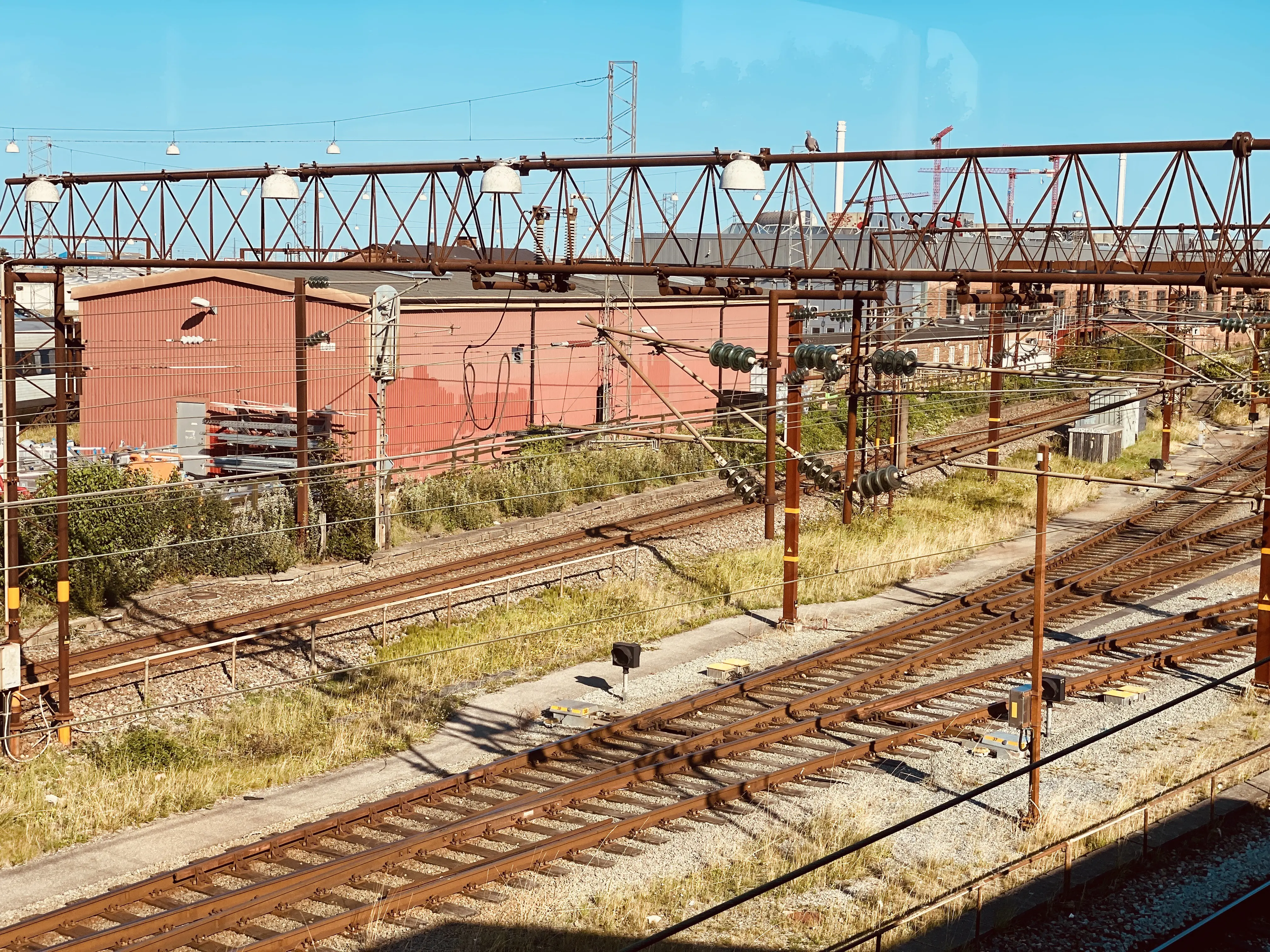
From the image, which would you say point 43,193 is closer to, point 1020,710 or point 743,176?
point 743,176

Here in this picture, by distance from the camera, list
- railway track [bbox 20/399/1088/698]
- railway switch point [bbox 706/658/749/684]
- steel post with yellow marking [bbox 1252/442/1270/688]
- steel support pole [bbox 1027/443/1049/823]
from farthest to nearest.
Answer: railway switch point [bbox 706/658/749/684] < steel post with yellow marking [bbox 1252/442/1270/688] < railway track [bbox 20/399/1088/698] < steel support pole [bbox 1027/443/1049/823]

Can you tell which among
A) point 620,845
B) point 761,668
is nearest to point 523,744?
point 620,845

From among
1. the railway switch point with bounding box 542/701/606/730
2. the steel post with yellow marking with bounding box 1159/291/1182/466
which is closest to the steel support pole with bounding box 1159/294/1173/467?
the steel post with yellow marking with bounding box 1159/291/1182/466

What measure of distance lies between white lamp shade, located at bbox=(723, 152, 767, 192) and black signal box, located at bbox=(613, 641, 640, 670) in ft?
17.2

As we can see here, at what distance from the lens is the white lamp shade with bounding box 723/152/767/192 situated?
1324 cm

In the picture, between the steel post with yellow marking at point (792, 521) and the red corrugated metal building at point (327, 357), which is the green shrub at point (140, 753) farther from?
the red corrugated metal building at point (327, 357)

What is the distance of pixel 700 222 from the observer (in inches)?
583

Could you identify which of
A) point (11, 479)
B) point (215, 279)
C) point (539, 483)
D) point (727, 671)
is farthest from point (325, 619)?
point (215, 279)

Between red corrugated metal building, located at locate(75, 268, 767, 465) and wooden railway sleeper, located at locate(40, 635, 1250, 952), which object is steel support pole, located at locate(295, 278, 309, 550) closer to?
red corrugated metal building, located at locate(75, 268, 767, 465)

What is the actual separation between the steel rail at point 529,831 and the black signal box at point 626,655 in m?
1.69

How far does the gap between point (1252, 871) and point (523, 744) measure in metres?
6.89

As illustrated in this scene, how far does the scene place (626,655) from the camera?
14.9 meters

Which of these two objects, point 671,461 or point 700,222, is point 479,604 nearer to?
point 700,222

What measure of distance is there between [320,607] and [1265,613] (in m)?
12.3
